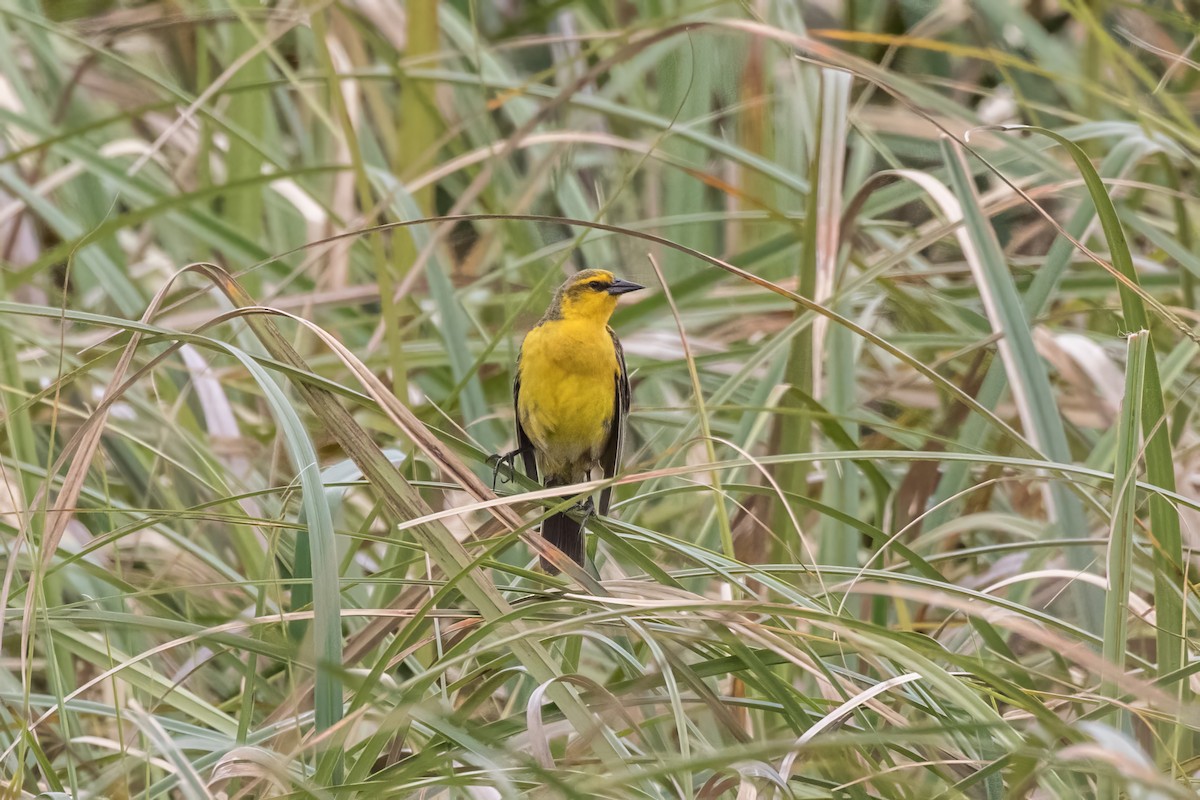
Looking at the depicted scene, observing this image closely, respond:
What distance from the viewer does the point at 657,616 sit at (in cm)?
206

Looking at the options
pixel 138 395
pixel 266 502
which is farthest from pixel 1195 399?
pixel 138 395

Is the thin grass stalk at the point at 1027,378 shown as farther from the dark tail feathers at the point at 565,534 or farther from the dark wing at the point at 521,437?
the dark wing at the point at 521,437

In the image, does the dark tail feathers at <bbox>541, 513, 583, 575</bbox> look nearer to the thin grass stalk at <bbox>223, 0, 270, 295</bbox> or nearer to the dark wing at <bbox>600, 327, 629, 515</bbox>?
the dark wing at <bbox>600, 327, 629, 515</bbox>

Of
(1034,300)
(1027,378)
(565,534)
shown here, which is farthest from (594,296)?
(1027,378)

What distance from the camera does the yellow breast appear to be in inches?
148

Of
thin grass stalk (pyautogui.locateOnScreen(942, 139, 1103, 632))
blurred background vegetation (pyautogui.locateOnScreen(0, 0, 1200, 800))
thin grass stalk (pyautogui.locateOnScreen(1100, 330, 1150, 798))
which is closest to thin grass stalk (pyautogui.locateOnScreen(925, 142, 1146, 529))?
blurred background vegetation (pyautogui.locateOnScreen(0, 0, 1200, 800))

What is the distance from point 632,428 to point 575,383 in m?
0.60

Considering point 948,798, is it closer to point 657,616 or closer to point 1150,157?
point 657,616

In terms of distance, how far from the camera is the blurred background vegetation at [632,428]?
1.93 metres

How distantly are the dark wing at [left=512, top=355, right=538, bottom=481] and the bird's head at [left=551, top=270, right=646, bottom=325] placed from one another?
24 cm

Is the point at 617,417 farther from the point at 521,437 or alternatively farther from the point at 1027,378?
the point at 1027,378

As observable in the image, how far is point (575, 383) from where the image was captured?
3756 millimetres

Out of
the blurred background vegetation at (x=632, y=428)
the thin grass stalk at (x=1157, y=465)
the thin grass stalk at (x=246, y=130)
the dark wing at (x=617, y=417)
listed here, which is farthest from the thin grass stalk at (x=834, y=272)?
the thin grass stalk at (x=246, y=130)

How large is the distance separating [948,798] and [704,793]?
51 centimetres
